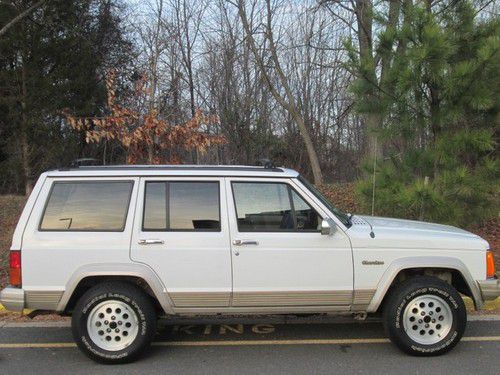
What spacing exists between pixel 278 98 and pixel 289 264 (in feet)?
45.2

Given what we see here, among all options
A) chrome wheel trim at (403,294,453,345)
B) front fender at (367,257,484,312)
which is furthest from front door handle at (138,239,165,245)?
chrome wheel trim at (403,294,453,345)

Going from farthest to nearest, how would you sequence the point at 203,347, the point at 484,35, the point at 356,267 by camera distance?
the point at 484,35 < the point at 203,347 < the point at 356,267

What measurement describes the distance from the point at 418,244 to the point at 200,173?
2119 mm

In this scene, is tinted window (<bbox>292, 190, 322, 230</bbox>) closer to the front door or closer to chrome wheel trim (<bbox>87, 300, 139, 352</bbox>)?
the front door

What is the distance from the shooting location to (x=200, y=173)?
201 inches

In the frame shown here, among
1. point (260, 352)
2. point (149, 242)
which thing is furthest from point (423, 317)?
point (149, 242)

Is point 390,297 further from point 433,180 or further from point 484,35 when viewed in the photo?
point 484,35

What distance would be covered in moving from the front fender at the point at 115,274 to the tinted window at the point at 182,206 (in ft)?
1.27

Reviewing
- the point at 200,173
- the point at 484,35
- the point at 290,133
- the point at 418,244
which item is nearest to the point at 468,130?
the point at 484,35

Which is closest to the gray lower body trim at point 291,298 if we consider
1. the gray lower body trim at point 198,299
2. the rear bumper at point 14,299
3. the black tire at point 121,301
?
the gray lower body trim at point 198,299

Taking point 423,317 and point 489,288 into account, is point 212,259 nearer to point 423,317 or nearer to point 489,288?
point 423,317

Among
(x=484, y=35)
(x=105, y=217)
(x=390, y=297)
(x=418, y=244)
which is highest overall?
(x=484, y=35)

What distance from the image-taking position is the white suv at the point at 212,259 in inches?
191

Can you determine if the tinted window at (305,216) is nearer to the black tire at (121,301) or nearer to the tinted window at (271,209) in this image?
the tinted window at (271,209)
